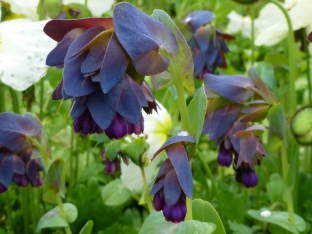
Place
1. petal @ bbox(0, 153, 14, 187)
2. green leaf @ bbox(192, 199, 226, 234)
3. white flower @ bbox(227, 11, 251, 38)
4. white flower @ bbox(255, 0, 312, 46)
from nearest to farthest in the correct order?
green leaf @ bbox(192, 199, 226, 234) → petal @ bbox(0, 153, 14, 187) → white flower @ bbox(255, 0, 312, 46) → white flower @ bbox(227, 11, 251, 38)

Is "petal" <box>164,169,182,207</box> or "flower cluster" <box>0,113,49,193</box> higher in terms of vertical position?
"petal" <box>164,169,182,207</box>

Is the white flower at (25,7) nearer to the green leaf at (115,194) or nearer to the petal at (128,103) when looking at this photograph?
the green leaf at (115,194)

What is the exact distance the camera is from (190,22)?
4.39ft

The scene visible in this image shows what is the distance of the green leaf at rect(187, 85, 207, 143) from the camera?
609mm

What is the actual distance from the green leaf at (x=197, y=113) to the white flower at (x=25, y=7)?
0.62m

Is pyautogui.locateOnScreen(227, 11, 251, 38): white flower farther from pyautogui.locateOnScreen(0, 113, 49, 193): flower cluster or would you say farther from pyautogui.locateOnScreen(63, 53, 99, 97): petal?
pyautogui.locateOnScreen(63, 53, 99, 97): petal

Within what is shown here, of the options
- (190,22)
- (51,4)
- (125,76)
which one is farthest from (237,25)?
(125,76)

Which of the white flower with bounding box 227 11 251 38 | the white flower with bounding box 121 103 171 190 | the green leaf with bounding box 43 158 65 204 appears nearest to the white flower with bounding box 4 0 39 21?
the white flower with bounding box 121 103 171 190

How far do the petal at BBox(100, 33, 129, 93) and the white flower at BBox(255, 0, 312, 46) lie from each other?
0.58 meters

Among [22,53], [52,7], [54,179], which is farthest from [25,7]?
[54,179]

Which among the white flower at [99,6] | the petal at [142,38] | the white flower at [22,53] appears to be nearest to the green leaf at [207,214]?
the petal at [142,38]

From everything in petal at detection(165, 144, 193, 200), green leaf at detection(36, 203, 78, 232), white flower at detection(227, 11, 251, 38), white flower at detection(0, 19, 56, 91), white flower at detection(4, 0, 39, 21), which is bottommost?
white flower at detection(227, 11, 251, 38)

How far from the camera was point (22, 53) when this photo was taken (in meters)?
0.94

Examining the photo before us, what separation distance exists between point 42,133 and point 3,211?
1.31 ft
